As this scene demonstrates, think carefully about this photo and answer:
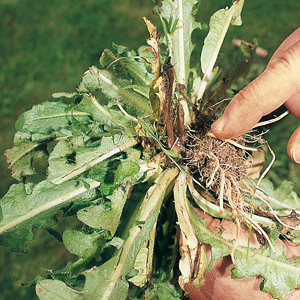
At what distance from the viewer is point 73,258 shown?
2445 mm

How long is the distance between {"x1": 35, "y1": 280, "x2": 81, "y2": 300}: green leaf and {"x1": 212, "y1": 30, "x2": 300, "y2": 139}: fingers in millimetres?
723

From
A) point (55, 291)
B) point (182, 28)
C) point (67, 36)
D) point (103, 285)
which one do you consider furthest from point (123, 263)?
point (67, 36)

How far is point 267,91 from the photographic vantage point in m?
1.12

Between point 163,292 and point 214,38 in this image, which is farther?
point 214,38

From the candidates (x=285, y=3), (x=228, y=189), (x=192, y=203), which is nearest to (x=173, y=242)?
(x=192, y=203)

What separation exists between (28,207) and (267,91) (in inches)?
34.3

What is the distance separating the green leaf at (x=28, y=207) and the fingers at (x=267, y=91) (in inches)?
22.7

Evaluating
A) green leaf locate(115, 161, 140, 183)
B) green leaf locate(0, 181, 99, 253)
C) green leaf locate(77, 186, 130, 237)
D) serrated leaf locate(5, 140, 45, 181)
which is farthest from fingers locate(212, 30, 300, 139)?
serrated leaf locate(5, 140, 45, 181)

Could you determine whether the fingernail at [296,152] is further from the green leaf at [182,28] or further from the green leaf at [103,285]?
the green leaf at [103,285]

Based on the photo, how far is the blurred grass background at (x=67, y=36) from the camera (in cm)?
293

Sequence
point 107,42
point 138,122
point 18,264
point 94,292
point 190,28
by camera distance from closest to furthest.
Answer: point 94,292
point 138,122
point 190,28
point 18,264
point 107,42

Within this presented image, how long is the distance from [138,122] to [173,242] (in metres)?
0.52

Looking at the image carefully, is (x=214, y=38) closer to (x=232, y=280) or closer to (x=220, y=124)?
(x=220, y=124)

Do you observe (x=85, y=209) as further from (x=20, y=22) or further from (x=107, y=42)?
(x=20, y=22)
